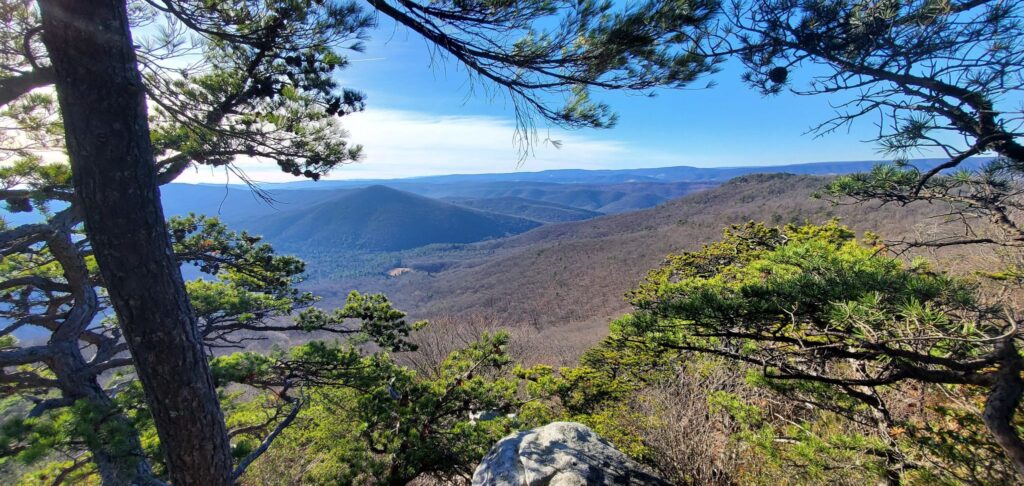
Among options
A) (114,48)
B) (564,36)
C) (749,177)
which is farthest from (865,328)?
(749,177)

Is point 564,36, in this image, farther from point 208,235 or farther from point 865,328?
point 208,235

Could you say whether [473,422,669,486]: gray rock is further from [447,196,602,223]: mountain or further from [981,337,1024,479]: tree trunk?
[447,196,602,223]: mountain

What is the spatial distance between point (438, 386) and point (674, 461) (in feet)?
11.7

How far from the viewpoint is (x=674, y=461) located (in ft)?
15.4

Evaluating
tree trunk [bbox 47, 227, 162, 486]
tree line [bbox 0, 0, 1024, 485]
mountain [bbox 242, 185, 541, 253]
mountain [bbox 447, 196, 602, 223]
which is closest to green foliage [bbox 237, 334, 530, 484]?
tree line [bbox 0, 0, 1024, 485]

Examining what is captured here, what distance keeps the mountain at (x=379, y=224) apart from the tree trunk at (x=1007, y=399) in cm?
14884

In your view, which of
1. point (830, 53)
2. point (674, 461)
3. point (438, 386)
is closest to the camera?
point (830, 53)

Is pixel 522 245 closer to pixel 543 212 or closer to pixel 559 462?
pixel 543 212

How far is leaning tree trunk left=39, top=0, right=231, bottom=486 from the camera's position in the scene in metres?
1.76

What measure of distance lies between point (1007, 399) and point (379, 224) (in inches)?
6785

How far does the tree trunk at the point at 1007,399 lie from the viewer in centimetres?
168

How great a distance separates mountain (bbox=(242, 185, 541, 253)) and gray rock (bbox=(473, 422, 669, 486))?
146280 mm

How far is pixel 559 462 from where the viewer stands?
→ 3.61m

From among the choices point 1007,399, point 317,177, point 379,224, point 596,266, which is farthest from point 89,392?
point 379,224
